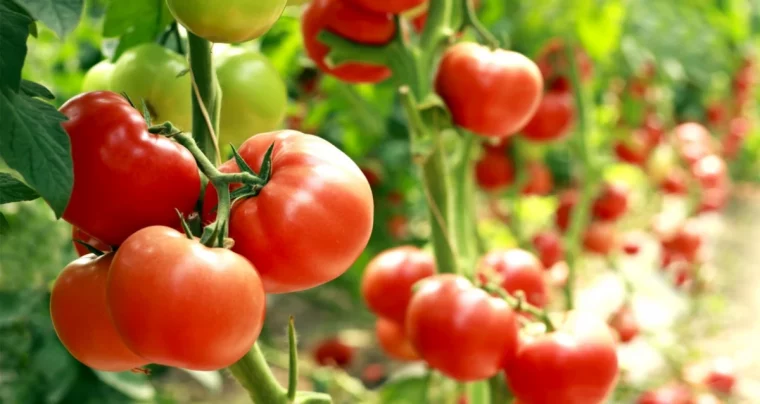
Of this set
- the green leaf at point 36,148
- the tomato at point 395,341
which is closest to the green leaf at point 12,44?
the green leaf at point 36,148

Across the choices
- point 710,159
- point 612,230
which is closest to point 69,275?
point 612,230

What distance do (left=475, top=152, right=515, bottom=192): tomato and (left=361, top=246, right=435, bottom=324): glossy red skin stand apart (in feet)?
2.41

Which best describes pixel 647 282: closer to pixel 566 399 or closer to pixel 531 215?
pixel 531 215

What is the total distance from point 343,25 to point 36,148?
0.37m

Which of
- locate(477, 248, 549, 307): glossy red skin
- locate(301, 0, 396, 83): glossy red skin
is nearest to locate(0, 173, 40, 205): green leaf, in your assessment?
locate(301, 0, 396, 83): glossy red skin

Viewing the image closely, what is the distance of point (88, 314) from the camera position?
1.35 ft

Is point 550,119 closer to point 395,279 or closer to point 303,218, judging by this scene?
point 395,279

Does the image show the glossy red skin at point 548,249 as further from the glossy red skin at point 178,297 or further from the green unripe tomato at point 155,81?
the glossy red skin at point 178,297

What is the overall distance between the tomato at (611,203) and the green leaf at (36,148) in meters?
1.42

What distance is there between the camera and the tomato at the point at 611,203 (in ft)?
5.34

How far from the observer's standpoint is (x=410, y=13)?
713 mm

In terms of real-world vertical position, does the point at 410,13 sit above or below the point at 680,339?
above

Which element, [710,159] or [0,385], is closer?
[0,385]

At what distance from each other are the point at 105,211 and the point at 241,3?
0.43ft
